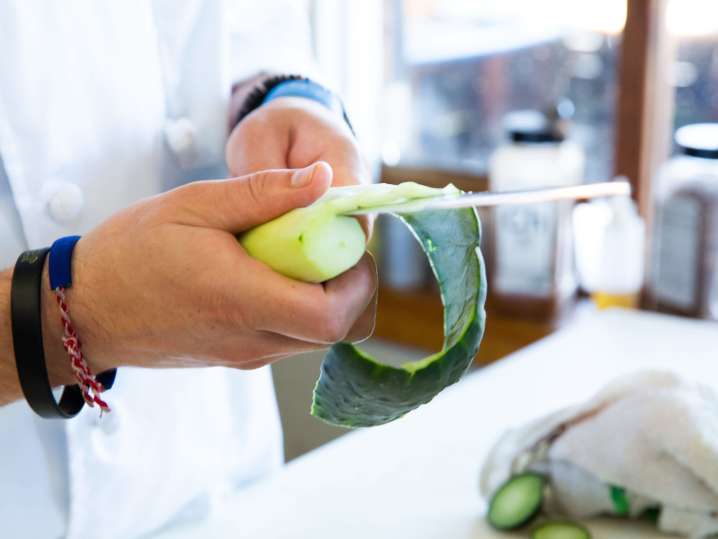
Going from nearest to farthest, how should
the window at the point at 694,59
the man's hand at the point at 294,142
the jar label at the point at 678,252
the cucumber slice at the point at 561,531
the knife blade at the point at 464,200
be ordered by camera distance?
1. the knife blade at the point at 464,200
2. the man's hand at the point at 294,142
3. the cucumber slice at the point at 561,531
4. the jar label at the point at 678,252
5. the window at the point at 694,59

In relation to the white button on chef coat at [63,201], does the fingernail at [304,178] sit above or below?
above

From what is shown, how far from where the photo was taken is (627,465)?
36.1 inches

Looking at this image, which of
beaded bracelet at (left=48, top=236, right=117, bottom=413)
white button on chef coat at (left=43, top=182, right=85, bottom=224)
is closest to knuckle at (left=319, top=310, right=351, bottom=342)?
beaded bracelet at (left=48, top=236, right=117, bottom=413)

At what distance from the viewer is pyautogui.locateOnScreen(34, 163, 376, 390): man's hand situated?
60 centimetres

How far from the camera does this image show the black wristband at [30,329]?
0.62 metres

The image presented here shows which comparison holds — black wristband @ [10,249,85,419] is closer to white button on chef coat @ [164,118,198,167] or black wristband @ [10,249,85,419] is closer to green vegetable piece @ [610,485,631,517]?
white button on chef coat @ [164,118,198,167]

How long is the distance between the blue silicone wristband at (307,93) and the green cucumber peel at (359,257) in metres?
0.29

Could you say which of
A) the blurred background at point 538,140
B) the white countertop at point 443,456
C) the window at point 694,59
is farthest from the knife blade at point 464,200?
the window at point 694,59

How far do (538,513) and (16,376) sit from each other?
54cm

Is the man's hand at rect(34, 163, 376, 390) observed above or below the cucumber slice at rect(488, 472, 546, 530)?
above

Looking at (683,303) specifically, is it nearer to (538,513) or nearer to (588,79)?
(588,79)

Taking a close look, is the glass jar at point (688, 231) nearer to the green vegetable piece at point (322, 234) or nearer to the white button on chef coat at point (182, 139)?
the white button on chef coat at point (182, 139)

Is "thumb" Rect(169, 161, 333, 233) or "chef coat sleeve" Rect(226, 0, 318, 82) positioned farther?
"chef coat sleeve" Rect(226, 0, 318, 82)

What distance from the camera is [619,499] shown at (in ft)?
3.04
